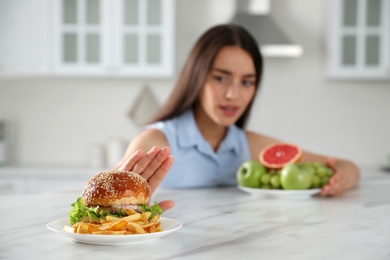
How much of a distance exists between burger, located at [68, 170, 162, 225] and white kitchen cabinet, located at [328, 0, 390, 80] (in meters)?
3.34

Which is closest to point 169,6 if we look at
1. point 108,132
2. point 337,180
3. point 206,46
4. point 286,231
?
point 108,132

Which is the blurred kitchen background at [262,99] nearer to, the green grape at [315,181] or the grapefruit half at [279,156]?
the grapefruit half at [279,156]

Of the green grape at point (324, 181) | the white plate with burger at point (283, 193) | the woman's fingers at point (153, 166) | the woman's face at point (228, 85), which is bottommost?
the white plate with burger at point (283, 193)

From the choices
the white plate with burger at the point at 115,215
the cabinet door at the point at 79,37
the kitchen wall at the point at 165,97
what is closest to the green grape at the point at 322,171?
the white plate with burger at the point at 115,215

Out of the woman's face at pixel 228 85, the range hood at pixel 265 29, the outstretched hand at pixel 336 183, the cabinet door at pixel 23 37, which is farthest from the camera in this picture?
the range hood at pixel 265 29

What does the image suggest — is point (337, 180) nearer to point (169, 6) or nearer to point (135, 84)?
point (169, 6)

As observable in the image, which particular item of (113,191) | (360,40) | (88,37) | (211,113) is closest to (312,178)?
(211,113)

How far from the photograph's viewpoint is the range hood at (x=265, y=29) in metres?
4.65

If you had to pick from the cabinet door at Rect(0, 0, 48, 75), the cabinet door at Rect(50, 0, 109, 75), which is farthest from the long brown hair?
the cabinet door at Rect(0, 0, 48, 75)

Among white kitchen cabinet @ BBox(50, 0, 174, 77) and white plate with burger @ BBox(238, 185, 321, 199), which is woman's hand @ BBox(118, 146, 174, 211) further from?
white kitchen cabinet @ BBox(50, 0, 174, 77)

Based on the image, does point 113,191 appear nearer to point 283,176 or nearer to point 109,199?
point 109,199

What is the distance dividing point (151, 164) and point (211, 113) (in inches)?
34.7

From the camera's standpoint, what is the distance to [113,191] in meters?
1.45

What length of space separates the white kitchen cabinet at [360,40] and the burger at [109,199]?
11.0ft
